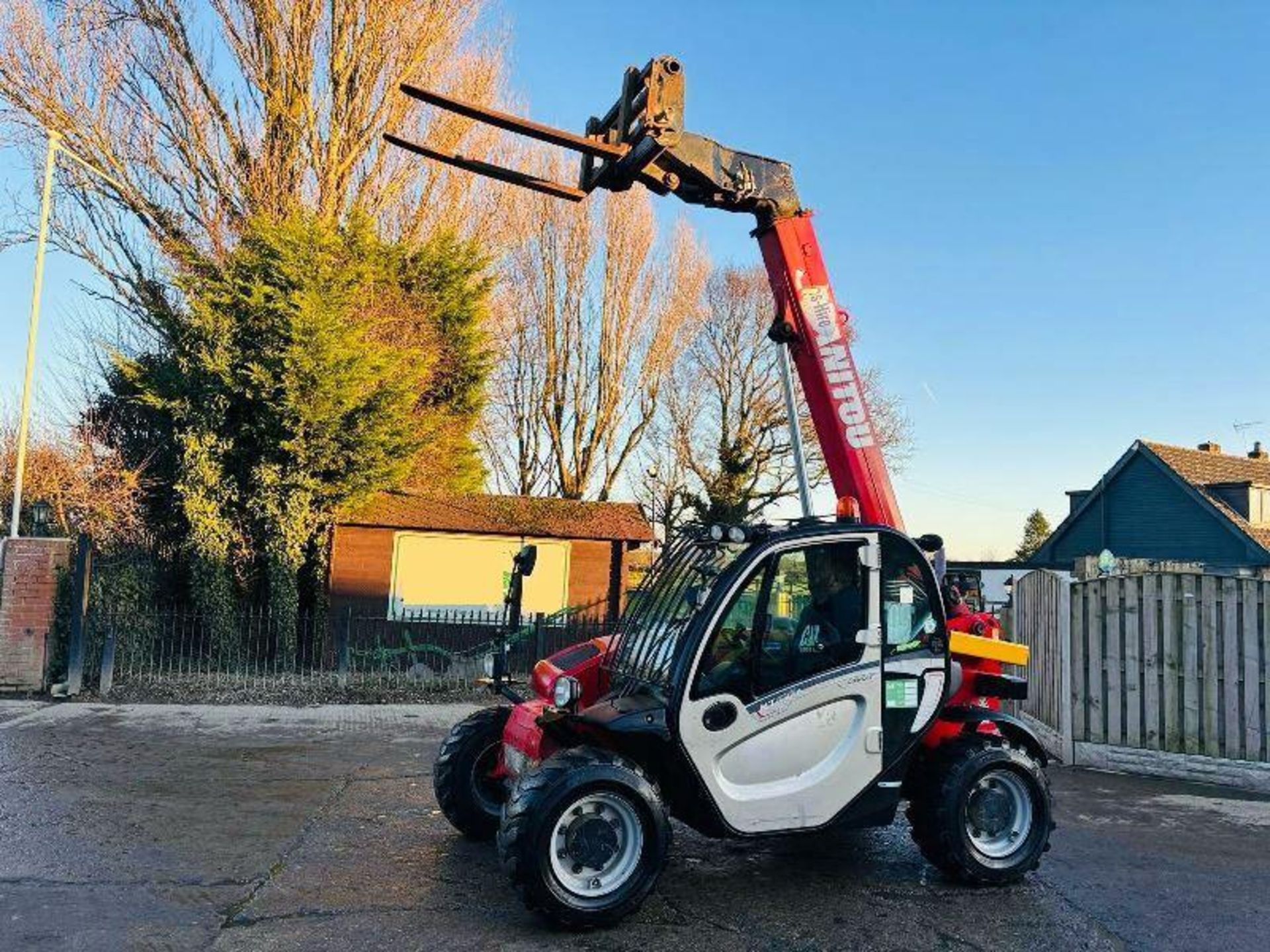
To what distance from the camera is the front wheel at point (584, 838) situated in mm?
4309

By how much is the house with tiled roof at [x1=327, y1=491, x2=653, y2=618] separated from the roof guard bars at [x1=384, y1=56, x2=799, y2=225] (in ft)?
33.1

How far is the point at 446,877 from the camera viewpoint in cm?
516

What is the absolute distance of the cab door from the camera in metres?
4.71

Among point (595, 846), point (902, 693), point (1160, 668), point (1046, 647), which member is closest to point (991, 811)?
point (902, 693)

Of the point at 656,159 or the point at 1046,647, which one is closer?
the point at 656,159

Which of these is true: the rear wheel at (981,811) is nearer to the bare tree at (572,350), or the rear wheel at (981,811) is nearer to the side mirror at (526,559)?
the side mirror at (526,559)

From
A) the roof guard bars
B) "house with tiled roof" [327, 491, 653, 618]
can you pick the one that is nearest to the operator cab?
the roof guard bars

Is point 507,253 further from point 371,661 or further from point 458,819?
point 458,819

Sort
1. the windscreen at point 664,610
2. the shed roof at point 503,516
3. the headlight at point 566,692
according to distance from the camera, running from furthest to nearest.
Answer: the shed roof at point 503,516 → the windscreen at point 664,610 → the headlight at point 566,692

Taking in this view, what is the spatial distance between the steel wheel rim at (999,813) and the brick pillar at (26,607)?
10.9 m

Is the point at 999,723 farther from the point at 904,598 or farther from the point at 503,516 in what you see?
the point at 503,516

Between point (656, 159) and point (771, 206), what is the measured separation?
3.02ft

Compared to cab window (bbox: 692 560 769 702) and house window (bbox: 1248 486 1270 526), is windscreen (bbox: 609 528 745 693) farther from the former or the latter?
house window (bbox: 1248 486 1270 526)

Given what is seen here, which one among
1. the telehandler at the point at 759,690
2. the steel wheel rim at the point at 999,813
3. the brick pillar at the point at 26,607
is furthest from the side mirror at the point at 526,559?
the brick pillar at the point at 26,607
